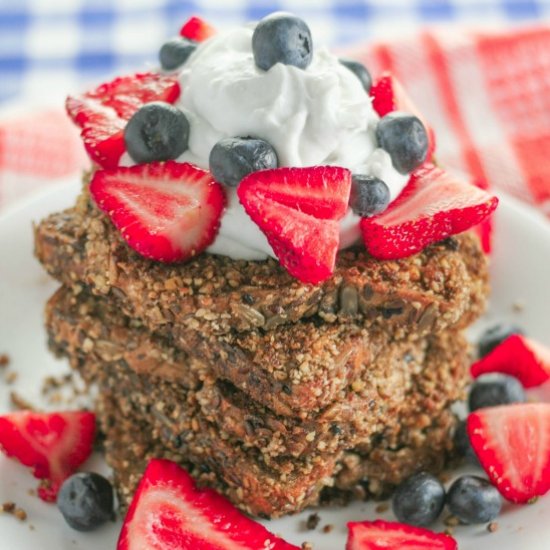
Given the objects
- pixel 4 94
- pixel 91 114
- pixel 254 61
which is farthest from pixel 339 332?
pixel 4 94

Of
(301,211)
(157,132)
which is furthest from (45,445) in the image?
(301,211)

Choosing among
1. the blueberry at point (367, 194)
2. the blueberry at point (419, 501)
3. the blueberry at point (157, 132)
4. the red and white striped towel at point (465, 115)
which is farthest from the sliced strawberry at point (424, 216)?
the red and white striped towel at point (465, 115)

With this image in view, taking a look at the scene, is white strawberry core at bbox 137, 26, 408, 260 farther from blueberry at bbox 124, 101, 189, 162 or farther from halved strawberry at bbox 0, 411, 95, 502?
halved strawberry at bbox 0, 411, 95, 502

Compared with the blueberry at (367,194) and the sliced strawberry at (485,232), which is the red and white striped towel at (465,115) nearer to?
the sliced strawberry at (485,232)

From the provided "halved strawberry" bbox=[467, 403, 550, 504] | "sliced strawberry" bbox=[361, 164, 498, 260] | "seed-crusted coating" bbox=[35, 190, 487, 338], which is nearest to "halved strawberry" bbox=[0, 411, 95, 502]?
"seed-crusted coating" bbox=[35, 190, 487, 338]

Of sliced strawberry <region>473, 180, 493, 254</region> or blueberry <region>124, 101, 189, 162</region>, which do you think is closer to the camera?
Answer: blueberry <region>124, 101, 189, 162</region>

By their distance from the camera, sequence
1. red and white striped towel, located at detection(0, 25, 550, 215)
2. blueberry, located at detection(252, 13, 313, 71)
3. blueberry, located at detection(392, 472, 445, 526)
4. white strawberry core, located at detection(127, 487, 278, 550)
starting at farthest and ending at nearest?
red and white striped towel, located at detection(0, 25, 550, 215)
blueberry, located at detection(392, 472, 445, 526)
blueberry, located at detection(252, 13, 313, 71)
white strawberry core, located at detection(127, 487, 278, 550)

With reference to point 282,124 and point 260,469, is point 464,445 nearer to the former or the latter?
point 260,469
